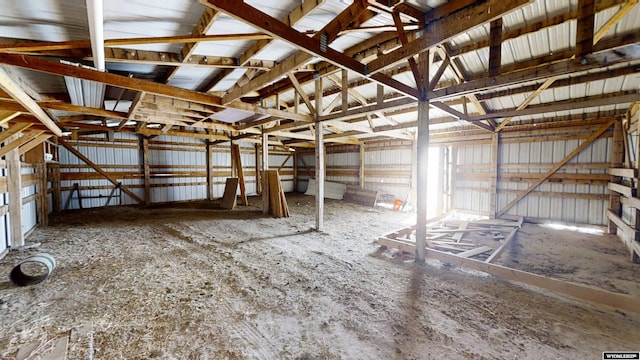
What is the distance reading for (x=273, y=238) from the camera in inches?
192

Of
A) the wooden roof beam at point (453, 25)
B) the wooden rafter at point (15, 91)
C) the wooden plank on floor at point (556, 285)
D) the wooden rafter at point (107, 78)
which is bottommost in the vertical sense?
the wooden plank on floor at point (556, 285)

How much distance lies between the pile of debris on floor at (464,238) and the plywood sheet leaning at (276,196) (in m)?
3.21

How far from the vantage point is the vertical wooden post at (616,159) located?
17.1ft

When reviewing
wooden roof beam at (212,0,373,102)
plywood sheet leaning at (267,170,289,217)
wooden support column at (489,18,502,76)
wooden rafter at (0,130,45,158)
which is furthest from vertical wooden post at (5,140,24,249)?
wooden support column at (489,18,502,76)

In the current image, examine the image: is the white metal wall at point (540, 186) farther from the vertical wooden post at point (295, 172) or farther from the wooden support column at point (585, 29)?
the vertical wooden post at point (295, 172)

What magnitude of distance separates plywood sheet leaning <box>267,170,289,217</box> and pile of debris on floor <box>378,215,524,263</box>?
10.5ft

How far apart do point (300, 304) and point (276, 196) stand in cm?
480

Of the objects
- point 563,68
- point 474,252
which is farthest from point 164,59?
point 474,252

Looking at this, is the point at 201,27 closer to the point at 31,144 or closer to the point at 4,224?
the point at 31,144

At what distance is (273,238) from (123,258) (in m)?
2.40

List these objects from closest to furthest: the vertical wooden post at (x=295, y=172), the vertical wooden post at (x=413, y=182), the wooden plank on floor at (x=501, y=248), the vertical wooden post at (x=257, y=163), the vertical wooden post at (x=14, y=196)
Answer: the wooden plank on floor at (x=501, y=248)
the vertical wooden post at (x=14, y=196)
the vertical wooden post at (x=413, y=182)
the vertical wooden post at (x=257, y=163)
the vertical wooden post at (x=295, y=172)

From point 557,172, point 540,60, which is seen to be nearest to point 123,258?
point 540,60

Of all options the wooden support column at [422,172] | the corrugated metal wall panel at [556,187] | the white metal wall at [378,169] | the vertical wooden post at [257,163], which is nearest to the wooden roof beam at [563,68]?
the wooden support column at [422,172]

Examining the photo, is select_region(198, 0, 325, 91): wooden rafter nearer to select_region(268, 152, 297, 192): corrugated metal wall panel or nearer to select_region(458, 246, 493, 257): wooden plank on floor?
select_region(458, 246, 493, 257): wooden plank on floor
